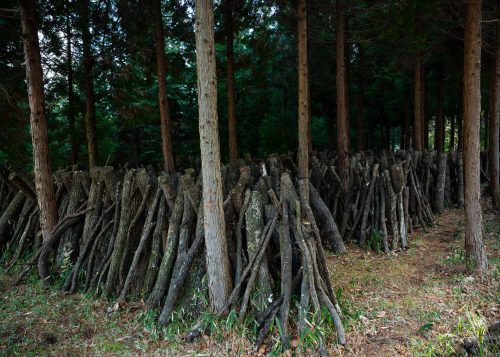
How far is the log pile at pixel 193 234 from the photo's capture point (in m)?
4.46

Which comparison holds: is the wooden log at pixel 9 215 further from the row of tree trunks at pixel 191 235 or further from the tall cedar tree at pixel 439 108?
the tall cedar tree at pixel 439 108

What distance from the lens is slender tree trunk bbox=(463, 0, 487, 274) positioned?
5746mm

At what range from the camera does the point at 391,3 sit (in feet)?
30.2

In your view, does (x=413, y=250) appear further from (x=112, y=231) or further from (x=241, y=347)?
(x=112, y=231)

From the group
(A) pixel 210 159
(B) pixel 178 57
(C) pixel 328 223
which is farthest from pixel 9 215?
(B) pixel 178 57

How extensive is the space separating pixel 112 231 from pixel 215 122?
8.97 ft

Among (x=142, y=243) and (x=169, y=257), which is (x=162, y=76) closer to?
(x=142, y=243)

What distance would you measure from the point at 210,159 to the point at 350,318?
2513mm

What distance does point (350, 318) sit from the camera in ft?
14.6

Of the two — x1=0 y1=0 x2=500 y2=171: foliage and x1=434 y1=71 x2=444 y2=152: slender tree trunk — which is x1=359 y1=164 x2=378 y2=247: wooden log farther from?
x1=434 y1=71 x2=444 y2=152: slender tree trunk

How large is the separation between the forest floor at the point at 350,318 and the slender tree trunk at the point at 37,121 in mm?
1101

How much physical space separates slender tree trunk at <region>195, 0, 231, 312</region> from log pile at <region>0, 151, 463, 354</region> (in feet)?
0.69

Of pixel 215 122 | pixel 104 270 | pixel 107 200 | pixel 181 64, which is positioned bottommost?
pixel 104 270

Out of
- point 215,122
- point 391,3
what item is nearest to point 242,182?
point 215,122
